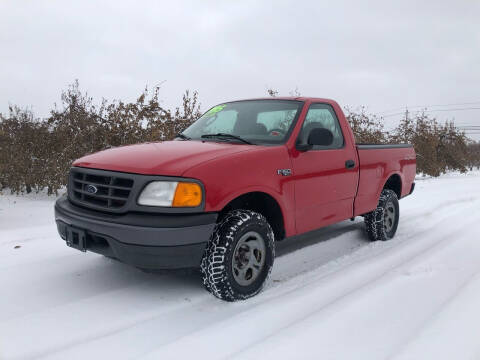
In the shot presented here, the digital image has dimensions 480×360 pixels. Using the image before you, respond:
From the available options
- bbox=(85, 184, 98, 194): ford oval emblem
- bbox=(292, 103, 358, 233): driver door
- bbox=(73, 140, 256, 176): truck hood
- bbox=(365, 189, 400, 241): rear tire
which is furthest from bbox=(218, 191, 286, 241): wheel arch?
bbox=(365, 189, 400, 241): rear tire

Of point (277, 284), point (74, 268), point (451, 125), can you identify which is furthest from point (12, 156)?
point (451, 125)

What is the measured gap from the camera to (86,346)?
231 cm

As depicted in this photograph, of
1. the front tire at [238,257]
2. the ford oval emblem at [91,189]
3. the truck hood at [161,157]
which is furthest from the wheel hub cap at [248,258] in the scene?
the ford oval emblem at [91,189]

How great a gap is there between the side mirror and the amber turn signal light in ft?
4.01

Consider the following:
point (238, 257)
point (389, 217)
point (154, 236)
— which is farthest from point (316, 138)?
point (389, 217)

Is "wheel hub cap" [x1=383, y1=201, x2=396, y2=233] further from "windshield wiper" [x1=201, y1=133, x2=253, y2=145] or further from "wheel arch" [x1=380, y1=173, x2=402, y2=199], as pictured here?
"windshield wiper" [x1=201, y1=133, x2=253, y2=145]

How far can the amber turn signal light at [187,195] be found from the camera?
268cm

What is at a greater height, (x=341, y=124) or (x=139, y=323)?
(x=341, y=124)

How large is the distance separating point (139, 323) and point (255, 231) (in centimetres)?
110

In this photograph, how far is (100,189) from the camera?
295 centimetres

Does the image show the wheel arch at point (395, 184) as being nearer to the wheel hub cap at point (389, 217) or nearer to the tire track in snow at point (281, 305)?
the wheel hub cap at point (389, 217)

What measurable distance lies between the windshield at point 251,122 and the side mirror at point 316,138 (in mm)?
200

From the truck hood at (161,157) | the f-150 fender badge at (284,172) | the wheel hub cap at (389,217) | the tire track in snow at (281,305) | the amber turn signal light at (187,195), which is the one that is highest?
the truck hood at (161,157)

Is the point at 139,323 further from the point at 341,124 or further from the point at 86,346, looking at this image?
the point at 341,124
